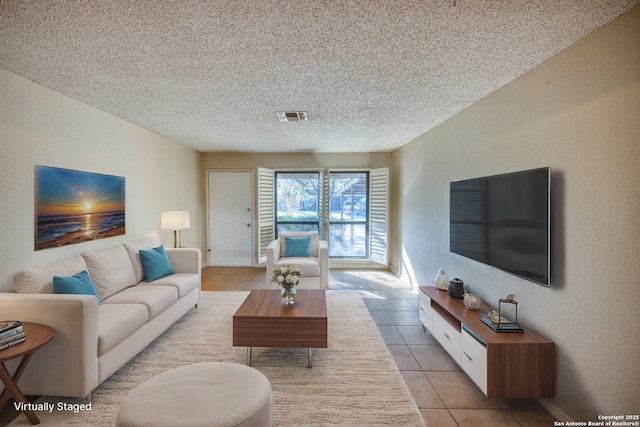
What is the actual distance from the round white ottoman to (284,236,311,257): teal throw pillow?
3061mm

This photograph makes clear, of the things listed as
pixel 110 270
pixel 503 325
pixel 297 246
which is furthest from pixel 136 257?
pixel 503 325

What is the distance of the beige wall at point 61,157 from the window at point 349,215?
312 centimetres

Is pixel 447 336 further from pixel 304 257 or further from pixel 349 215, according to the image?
pixel 349 215

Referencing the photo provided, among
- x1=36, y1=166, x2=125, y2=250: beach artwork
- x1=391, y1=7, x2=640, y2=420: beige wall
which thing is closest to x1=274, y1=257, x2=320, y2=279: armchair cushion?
x1=36, y1=166, x2=125, y2=250: beach artwork

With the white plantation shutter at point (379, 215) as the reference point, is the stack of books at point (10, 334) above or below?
below

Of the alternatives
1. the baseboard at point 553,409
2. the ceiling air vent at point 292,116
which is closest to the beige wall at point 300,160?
the ceiling air vent at point 292,116

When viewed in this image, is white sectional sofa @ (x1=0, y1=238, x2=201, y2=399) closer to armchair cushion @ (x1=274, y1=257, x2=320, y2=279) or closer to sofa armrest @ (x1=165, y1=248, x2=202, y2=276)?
sofa armrest @ (x1=165, y1=248, x2=202, y2=276)

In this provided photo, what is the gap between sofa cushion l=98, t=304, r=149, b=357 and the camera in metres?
2.06

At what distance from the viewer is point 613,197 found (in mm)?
1575

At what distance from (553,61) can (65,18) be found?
307 cm

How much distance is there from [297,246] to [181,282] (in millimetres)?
1955

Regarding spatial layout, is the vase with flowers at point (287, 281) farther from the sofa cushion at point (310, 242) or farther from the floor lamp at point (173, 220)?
the floor lamp at point (173, 220)

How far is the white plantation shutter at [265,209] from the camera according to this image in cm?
573

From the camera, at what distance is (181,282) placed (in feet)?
10.6
